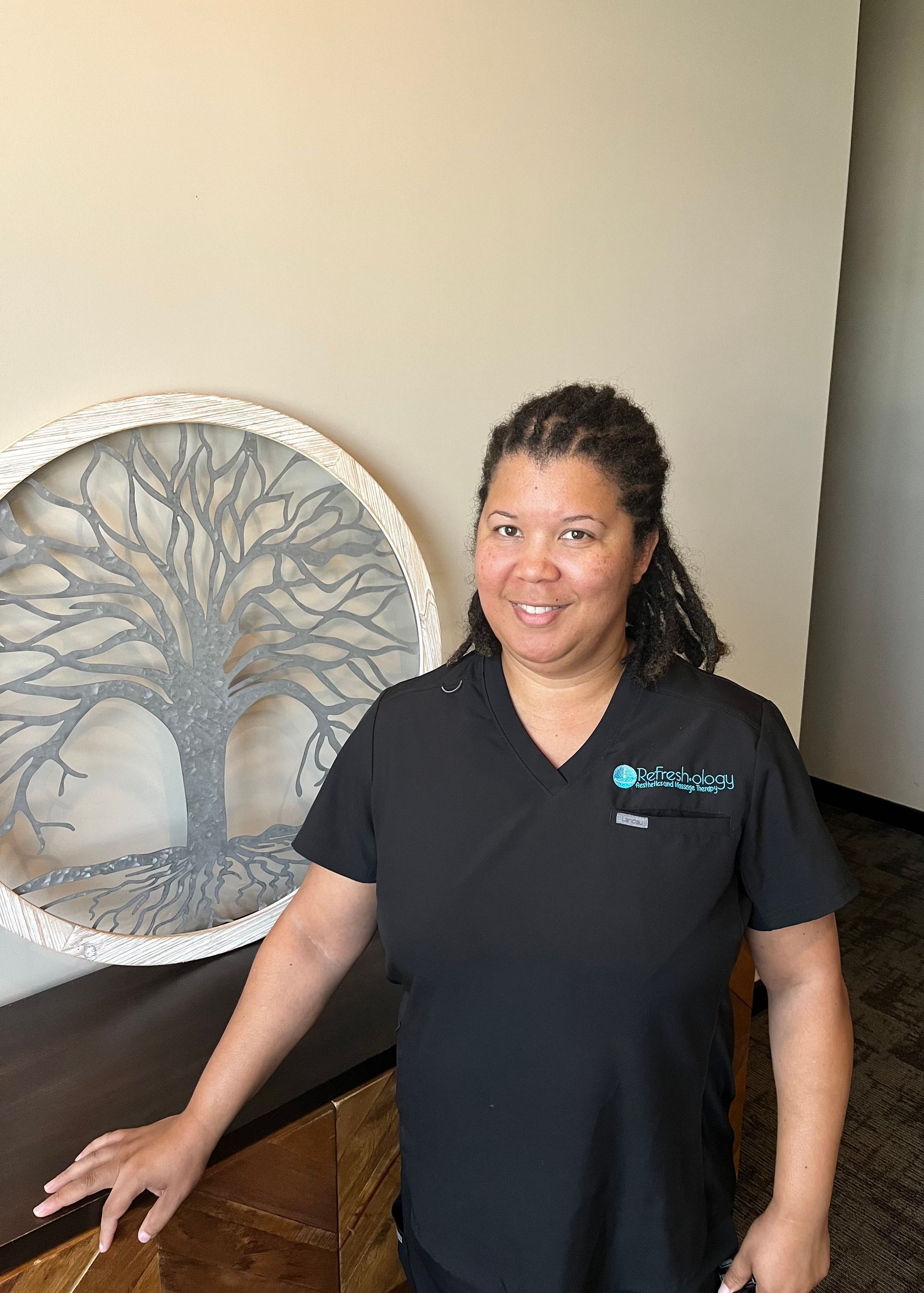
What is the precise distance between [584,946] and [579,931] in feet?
0.05

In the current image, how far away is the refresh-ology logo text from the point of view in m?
1.01

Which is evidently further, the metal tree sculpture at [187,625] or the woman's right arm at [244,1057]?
the metal tree sculpture at [187,625]

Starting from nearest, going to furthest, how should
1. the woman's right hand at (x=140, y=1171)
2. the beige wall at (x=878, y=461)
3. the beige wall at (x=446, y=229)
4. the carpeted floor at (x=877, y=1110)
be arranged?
the woman's right hand at (x=140, y=1171), the beige wall at (x=446, y=229), the carpeted floor at (x=877, y=1110), the beige wall at (x=878, y=461)

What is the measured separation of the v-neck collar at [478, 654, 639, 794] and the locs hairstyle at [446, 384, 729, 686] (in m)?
0.03

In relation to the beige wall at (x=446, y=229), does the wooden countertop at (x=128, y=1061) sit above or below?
below

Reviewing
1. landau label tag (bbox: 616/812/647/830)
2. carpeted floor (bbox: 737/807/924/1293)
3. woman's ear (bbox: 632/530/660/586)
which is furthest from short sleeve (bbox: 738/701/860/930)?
carpeted floor (bbox: 737/807/924/1293)

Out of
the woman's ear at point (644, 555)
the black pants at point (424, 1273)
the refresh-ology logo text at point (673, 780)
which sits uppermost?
the woman's ear at point (644, 555)

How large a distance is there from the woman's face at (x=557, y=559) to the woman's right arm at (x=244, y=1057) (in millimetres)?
378

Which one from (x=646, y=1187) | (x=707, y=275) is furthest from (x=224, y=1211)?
(x=707, y=275)

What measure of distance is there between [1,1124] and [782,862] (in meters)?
0.94

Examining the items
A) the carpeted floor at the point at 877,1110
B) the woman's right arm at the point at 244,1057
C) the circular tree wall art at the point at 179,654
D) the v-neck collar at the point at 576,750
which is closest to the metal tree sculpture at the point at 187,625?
the circular tree wall art at the point at 179,654

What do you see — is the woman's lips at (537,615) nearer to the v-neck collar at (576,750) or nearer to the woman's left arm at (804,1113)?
the v-neck collar at (576,750)

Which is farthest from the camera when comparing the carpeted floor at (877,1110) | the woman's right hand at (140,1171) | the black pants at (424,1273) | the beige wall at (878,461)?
the beige wall at (878,461)

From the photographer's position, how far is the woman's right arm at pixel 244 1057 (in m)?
1.00
